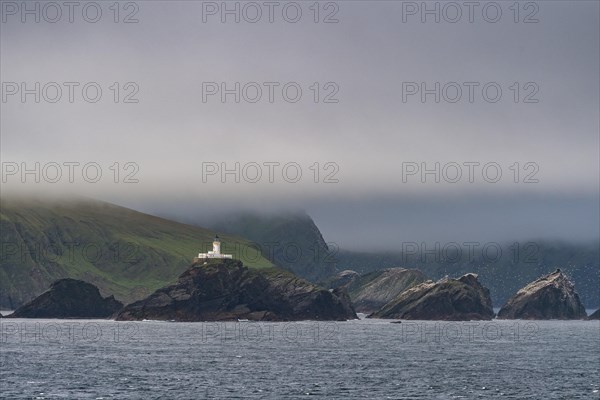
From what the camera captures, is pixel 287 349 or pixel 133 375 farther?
pixel 287 349

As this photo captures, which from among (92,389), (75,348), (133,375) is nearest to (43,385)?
(92,389)

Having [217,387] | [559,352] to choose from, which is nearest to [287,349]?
[559,352]

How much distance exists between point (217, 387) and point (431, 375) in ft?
109

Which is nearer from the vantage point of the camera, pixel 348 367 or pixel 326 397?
pixel 326 397

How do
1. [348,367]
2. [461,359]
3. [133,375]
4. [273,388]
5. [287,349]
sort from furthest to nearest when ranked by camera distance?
[287,349], [461,359], [348,367], [133,375], [273,388]

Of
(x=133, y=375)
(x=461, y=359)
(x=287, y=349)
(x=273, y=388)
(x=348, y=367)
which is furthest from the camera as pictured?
(x=287, y=349)

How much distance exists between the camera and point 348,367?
15288 centimetres

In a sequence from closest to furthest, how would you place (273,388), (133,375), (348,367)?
(273,388)
(133,375)
(348,367)

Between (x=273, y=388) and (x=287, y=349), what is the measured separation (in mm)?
71479

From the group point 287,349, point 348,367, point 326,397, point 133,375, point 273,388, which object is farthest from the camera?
point 287,349

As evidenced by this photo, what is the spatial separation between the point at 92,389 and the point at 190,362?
134 ft

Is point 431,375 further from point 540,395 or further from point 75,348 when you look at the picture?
point 75,348

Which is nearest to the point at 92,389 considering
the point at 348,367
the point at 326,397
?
the point at 326,397

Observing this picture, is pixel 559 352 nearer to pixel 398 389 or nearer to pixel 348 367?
pixel 348 367
